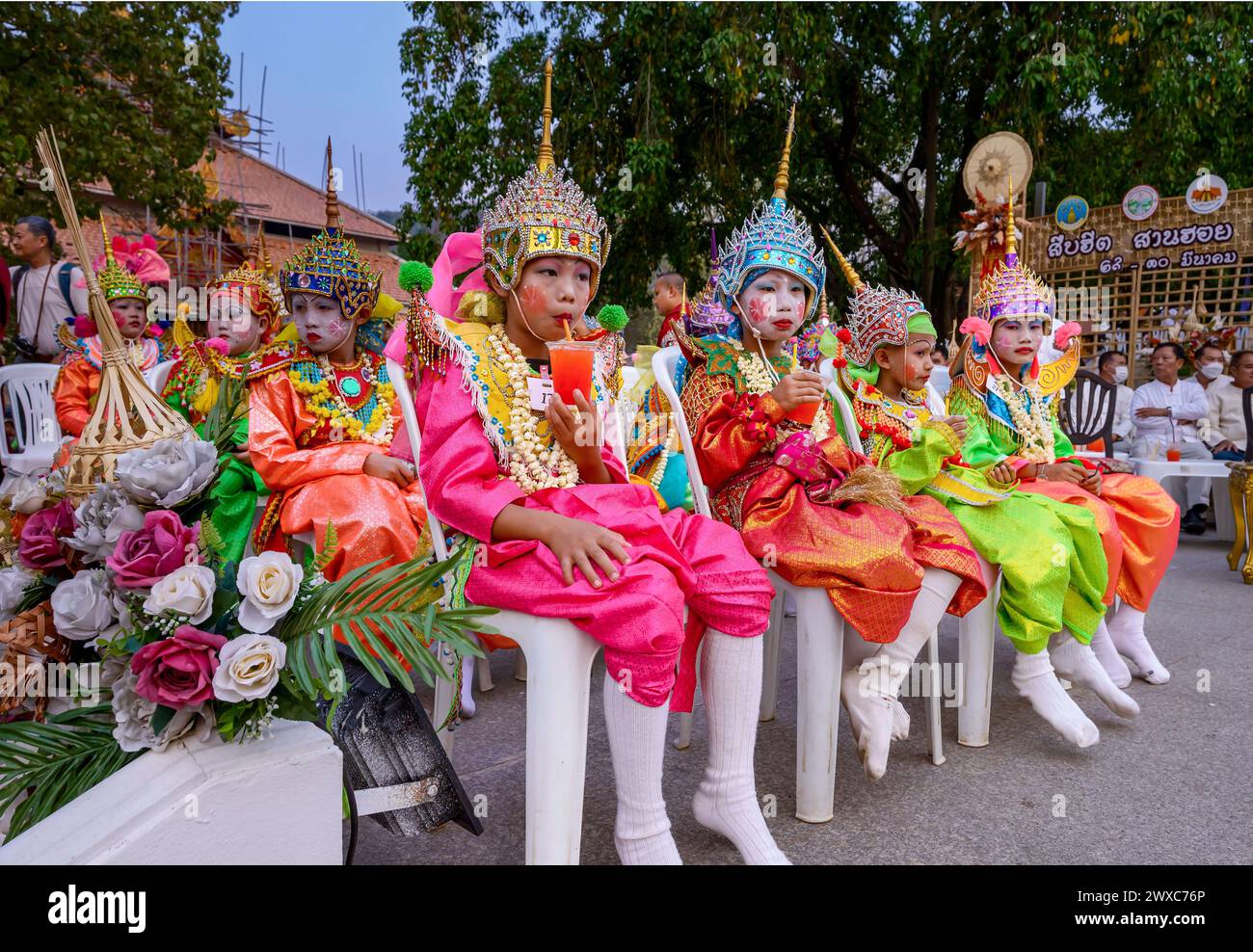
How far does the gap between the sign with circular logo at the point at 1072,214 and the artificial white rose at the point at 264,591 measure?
1031 centimetres

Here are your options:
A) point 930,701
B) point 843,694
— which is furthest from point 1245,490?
point 843,694

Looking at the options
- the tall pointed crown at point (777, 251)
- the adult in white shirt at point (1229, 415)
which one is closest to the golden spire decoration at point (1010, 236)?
the tall pointed crown at point (777, 251)

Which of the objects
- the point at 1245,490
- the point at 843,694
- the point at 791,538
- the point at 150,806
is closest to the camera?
the point at 150,806

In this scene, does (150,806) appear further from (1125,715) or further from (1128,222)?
(1128,222)

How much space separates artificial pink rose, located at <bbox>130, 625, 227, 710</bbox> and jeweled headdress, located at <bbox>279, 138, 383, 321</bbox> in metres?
1.80

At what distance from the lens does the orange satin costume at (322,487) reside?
8.87 ft

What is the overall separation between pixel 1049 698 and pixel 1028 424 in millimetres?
1184

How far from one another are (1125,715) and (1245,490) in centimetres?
370

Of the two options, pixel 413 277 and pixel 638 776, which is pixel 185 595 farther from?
pixel 413 277

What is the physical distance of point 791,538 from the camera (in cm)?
257

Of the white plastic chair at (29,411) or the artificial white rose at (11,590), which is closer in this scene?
the artificial white rose at (11,590)

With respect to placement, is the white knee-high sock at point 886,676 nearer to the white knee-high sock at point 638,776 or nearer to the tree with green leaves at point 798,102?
the white knee-high sock at point 638,776

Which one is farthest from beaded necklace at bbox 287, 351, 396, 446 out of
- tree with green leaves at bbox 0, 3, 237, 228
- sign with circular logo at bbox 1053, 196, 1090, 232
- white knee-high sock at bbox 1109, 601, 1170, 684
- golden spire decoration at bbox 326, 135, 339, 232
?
sign with circular logo at bbox 1053, 196, 1090, 232

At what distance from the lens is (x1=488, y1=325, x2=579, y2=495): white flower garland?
219 cm
